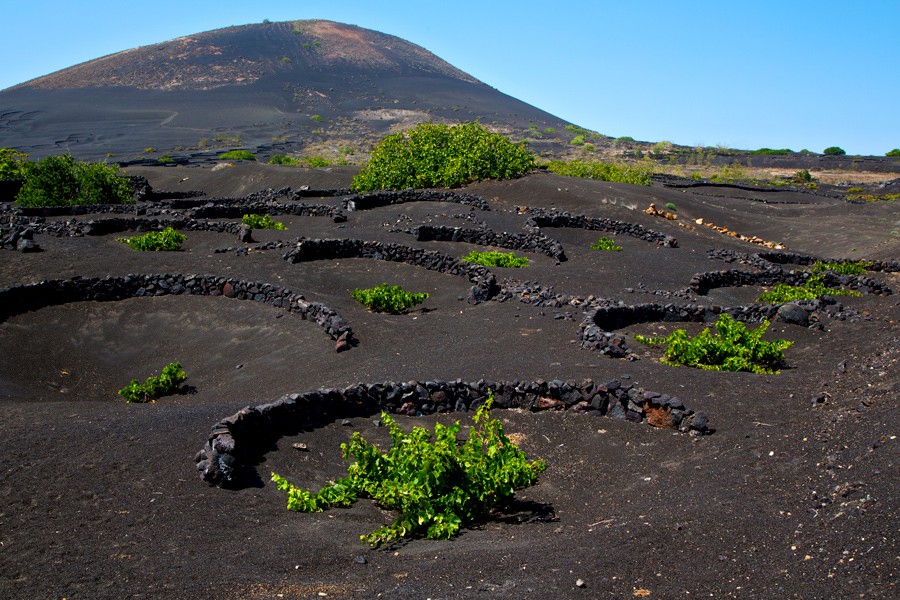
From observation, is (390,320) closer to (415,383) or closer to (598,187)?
(415,383)

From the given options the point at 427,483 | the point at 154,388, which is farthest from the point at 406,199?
the point at 427,483

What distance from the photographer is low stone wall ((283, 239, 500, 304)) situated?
60.0 feet

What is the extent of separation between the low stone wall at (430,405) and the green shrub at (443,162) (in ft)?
78.5

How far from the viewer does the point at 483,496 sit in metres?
6.48

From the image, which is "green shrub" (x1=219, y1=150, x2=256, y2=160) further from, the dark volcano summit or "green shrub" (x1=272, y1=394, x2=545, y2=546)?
"green shrub" (x1=272, y1=394, x2=545, y2=546)

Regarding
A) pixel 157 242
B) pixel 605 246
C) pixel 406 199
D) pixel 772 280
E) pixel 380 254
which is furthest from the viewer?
pixel 406 199

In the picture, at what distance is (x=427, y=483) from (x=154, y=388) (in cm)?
654

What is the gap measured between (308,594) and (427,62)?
475 feet

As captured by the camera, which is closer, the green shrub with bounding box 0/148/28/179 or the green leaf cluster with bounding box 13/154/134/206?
the green leaf cluster with bounding box 13/154/134/206

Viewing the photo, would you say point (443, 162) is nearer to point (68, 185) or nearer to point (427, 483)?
point (68, 185)

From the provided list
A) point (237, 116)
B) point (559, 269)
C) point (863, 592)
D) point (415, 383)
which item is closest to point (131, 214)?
point (559, 269)

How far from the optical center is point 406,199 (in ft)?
97.3

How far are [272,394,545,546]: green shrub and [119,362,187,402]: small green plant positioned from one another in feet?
16.6

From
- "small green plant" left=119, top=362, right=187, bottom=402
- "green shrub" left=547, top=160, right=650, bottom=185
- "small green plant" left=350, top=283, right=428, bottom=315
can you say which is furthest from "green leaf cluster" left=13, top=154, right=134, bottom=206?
"small green plant" left=119, top=362, right=187, bottom=402
